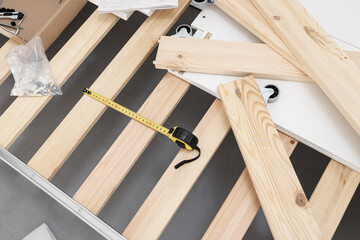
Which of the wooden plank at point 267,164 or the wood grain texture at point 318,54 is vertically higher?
the wood grain texture at point 318,54

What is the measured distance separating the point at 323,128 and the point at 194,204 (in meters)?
0.87

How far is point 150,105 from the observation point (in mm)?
1310

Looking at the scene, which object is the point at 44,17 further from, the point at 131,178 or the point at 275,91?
the point at 275,91

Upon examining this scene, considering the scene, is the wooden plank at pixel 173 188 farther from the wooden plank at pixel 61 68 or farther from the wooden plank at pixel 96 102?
the wooden plank at pixel 61 68

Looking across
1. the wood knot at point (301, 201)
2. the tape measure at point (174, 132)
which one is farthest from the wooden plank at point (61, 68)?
the wood knot at point (301, 201)

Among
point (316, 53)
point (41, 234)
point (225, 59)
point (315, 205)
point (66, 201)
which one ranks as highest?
point (316, 53)

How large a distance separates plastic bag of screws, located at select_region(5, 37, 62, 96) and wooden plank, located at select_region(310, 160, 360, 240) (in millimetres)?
999

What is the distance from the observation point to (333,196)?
117 centimetres

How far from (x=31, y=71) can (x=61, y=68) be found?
0.43 feet

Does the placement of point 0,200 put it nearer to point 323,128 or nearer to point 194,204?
point 194,204

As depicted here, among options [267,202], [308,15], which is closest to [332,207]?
[267,202]

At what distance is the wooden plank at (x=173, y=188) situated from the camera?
1149mm

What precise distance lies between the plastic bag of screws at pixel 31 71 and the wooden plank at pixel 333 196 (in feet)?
3.28

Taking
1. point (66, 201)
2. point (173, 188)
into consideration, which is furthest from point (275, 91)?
point (66, 201)
